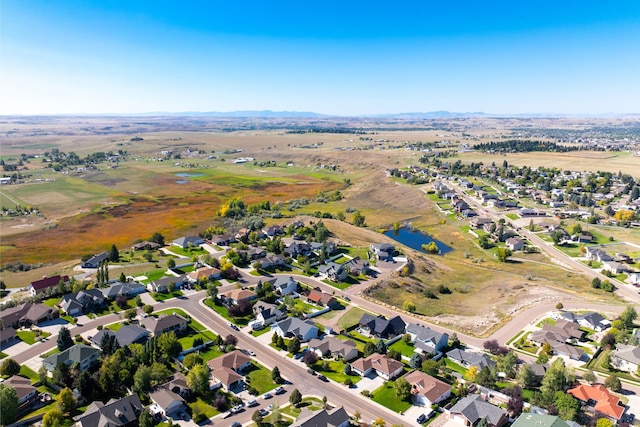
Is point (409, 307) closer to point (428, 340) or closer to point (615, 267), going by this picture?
point (428, 340)

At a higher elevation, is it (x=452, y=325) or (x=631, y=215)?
(x=631, y=215)

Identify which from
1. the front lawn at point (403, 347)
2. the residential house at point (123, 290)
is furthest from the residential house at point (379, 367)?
the residential house at point (123, 290)

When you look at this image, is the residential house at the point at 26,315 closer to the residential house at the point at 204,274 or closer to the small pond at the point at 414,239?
the residential house at the point at 204,274

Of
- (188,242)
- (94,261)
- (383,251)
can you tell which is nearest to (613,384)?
(383,251)

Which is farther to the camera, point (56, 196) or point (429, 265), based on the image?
point (56, 196)

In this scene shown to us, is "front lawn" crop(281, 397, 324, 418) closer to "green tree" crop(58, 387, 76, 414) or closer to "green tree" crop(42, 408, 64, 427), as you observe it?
"green tree" crop(42, 408, 64, 427)

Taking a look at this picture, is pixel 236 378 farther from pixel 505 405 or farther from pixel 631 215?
pixel 631 215

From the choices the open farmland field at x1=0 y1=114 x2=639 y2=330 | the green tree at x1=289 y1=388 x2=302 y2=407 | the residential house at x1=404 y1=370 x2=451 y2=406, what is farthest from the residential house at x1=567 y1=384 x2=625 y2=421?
the green tree at x1=289 y1=388 x2=302 y2=407

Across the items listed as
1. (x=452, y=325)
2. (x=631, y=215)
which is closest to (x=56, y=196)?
(x=452, y=325)
